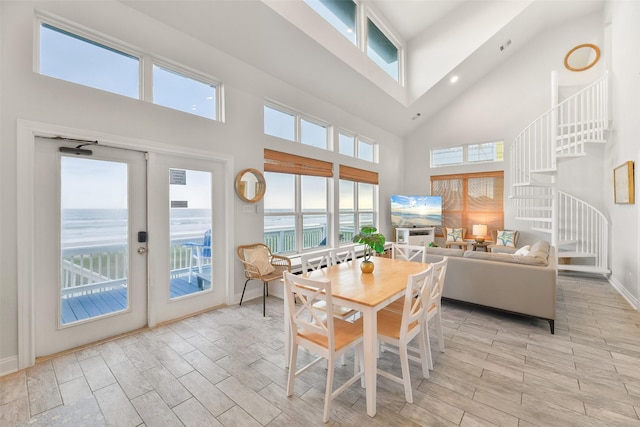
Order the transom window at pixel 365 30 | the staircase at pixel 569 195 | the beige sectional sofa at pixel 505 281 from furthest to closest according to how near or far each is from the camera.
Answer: the staircase at pixel 569 195 → the transom window at pixel 365 30 → the beige sectional sofa at pixel 505 281

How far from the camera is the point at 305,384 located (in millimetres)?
2027

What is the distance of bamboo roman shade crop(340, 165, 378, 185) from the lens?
18.5 ft

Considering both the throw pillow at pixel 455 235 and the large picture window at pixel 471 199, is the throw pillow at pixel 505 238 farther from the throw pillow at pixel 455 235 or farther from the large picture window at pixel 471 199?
the throw pillow at pixel 455 235

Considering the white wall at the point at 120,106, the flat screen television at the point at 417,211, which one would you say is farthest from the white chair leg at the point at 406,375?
the flat screen television at the point at 417,211

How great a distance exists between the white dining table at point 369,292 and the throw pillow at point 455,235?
4350 mm

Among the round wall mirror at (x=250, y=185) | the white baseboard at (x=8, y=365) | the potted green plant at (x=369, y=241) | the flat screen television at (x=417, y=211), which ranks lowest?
the white baseboard at (x=8, y=365)

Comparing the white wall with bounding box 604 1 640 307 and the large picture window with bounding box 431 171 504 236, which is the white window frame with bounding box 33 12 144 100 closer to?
the white wall with bounding box 604 1 640 307

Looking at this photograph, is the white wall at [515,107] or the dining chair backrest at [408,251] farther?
the white wall at [515,107]

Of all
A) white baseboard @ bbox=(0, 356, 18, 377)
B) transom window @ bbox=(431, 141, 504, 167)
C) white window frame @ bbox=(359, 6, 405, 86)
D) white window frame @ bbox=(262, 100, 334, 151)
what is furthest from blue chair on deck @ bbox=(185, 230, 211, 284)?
transom window @ bbox=(431, 141, 504, 167)

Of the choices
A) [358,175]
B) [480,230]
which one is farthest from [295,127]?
[480,230]

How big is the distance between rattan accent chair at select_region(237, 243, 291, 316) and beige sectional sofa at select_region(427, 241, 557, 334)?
2009 mm

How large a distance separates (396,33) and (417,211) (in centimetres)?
390

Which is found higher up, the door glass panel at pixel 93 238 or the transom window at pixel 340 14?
the transom window at pixel 340 14

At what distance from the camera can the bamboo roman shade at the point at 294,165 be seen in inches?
166
